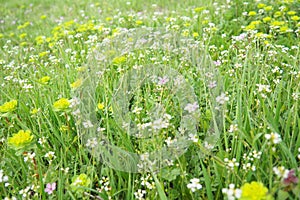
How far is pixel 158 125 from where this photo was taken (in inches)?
73.9

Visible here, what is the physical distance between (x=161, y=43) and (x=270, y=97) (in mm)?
1218

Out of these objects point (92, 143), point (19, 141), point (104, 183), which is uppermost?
point (19, 141)

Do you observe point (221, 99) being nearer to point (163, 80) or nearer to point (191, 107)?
point (191, 107)

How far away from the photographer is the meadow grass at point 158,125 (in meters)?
1.73

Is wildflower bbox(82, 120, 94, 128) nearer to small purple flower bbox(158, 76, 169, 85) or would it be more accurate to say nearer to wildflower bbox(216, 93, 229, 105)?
small purple flower bbox(158, 76, 169, 85)

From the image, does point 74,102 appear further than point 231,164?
Yes

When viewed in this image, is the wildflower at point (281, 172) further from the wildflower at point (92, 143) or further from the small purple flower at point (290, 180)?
the wildflower at point (92, 143)

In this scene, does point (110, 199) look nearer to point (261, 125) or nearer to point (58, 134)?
point (58, 134)

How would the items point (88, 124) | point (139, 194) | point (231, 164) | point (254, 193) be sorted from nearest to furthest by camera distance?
point (254, 193) → point (231, 164) → point (139, 194) → point (88, 124)

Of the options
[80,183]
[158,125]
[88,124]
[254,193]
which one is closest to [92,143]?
[88,124]

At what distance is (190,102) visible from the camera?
7.20ft

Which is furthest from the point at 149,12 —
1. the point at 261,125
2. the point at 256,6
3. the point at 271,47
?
the point at 261,125

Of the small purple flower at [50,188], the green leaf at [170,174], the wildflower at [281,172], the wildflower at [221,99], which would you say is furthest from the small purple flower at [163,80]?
the wildflower at [281,172]

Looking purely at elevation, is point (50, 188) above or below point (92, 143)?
below
